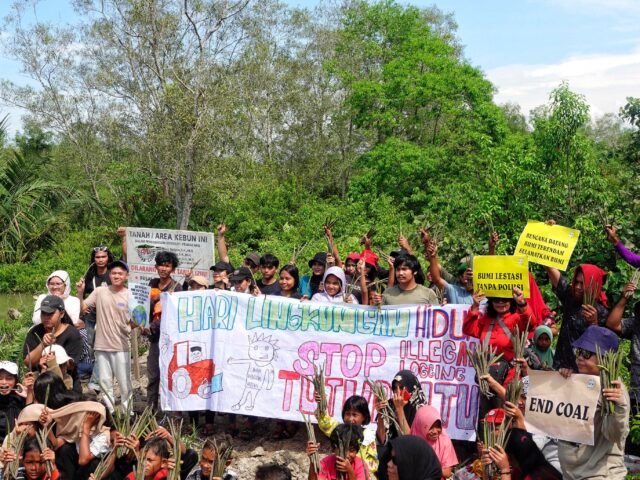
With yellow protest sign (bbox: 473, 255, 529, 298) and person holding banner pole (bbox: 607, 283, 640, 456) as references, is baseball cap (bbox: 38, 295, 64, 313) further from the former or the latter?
person holding banner pole (bbox: 607, 283, 640, 456)

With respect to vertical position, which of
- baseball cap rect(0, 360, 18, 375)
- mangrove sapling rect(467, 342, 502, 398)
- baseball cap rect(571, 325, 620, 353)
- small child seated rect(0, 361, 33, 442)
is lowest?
small child seated rect(0, 361, 33, 442)

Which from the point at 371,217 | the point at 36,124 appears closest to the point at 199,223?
the point at 371,217

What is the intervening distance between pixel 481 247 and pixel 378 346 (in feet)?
12.5

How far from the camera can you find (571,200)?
10.0 meters

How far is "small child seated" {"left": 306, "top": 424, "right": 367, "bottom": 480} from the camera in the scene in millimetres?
4363

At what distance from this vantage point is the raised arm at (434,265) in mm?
6203

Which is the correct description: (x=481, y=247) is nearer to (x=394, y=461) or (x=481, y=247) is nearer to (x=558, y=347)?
(x=558, y=347)

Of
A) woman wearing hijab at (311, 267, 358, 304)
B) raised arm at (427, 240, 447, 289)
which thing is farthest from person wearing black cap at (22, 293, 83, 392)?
raised arm at (427, 240, 447, 289)

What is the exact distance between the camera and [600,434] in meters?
4.41

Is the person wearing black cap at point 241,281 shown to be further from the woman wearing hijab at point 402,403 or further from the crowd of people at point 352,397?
the woman wearing hijab at point 402,403

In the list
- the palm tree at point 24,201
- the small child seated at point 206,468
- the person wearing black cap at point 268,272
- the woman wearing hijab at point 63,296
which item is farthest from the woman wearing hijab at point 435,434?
the palm tree at point 24,201

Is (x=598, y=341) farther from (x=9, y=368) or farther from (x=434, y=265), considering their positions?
(x=9, y=368)

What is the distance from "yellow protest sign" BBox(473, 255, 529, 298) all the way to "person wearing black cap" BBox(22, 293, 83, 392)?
10.9 ft

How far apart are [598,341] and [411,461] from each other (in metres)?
1.42
